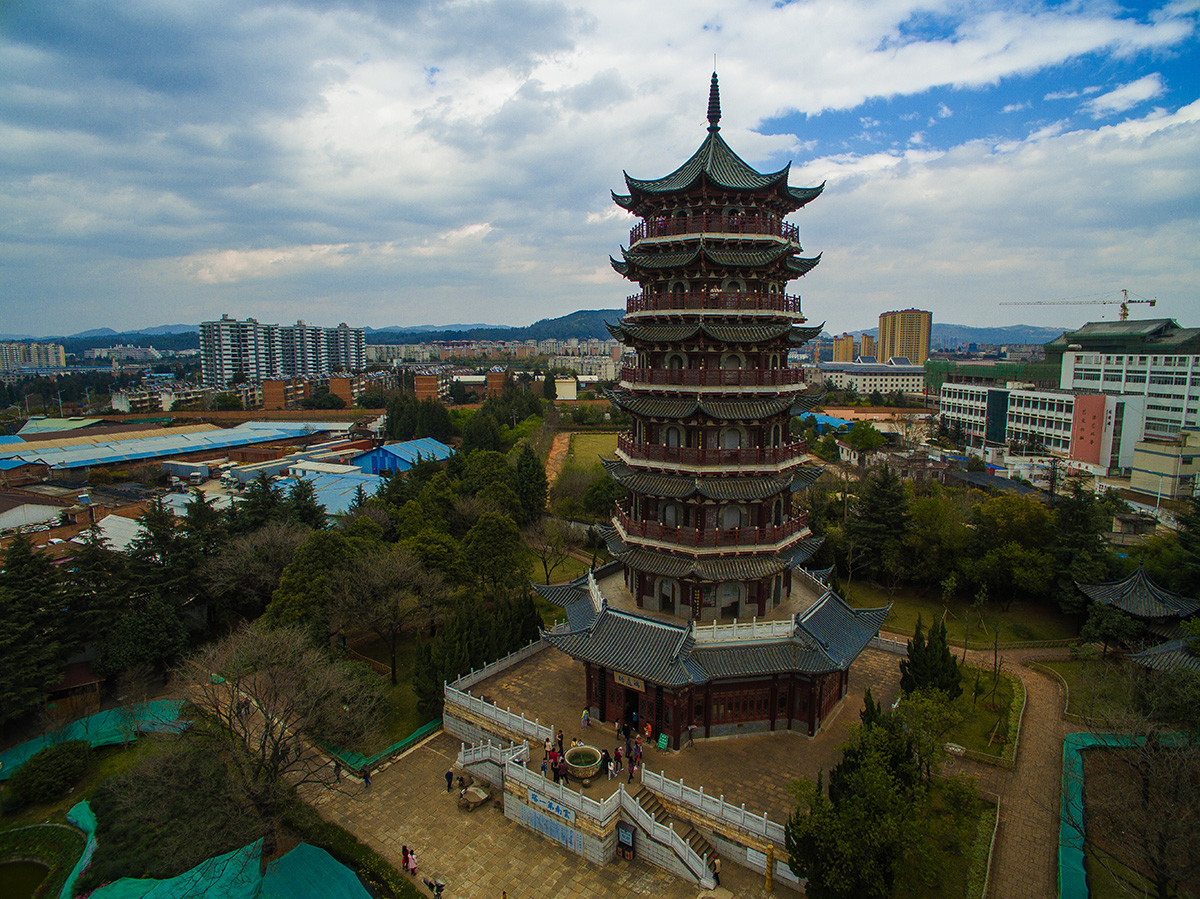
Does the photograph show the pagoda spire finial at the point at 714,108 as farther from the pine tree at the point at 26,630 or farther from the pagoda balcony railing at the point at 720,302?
the pine tree at the point at 26,630

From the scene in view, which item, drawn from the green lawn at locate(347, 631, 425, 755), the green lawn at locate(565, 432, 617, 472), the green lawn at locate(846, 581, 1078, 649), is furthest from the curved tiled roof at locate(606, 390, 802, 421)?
the green lawn at locate(565, 432, 617, 472)

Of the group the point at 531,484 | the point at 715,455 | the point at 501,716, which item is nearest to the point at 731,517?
the point at 715,455

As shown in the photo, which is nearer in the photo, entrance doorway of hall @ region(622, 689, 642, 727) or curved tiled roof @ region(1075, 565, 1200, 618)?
entrance doorway of hall @ region(622, 689, 642, 727)

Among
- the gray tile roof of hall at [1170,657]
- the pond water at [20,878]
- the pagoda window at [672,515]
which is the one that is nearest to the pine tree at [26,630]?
the pond water at [20,878]

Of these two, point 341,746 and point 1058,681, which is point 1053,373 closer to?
point 1058,681

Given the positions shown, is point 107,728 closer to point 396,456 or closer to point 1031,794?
point 1031,794

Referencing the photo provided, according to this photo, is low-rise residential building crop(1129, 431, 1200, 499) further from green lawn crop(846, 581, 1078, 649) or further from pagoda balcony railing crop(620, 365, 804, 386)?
pagoda balcony railing crop(620, 365, 804, 386)
